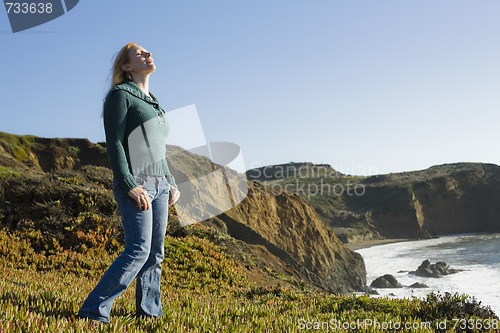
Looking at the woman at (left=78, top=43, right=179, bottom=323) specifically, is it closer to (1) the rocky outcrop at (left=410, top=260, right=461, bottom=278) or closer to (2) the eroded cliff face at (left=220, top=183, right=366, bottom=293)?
(2) the eroded cliff face at (left=220, top=183, right=366, bottom=293)

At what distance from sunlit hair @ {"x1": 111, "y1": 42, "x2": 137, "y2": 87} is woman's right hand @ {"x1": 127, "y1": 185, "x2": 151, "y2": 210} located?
46.1 inches

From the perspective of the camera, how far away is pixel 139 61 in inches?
161

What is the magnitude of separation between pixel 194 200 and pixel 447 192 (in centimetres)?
7597

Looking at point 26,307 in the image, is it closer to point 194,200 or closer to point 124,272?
point 124,272

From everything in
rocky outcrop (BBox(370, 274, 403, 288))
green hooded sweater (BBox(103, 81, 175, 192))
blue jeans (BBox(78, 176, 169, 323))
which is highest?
green hooded sweater (BBox(103, 81, 175, 192))

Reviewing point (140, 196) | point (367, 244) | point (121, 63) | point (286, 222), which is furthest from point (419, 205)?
point (140, 196)

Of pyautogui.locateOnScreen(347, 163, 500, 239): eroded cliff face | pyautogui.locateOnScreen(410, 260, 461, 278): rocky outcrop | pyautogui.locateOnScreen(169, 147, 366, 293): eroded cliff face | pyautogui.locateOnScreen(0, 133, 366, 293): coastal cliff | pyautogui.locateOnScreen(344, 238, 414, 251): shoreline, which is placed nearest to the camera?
pyautogui.locateOnScreen(0, 133, 366, 293): coastal cliff

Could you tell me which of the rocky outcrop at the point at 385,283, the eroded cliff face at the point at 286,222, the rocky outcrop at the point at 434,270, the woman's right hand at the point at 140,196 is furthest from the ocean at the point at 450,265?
the woman's right hand at the point at 140,196

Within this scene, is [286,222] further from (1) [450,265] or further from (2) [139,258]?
(2) [139,258]

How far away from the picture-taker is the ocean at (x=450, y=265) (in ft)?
98.0

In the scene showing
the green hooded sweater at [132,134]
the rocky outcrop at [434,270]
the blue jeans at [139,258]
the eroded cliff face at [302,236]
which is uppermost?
the green hooded sweater at [132,134]

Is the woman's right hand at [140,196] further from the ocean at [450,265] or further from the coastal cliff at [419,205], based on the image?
the coastal cliff at [419,205]

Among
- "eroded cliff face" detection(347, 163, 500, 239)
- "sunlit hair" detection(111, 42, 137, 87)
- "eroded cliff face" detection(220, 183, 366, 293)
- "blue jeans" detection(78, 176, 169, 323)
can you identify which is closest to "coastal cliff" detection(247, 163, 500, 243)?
"eroded cliff face" detection(347, 163, 500, 239)

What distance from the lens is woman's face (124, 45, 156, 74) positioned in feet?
13.4
